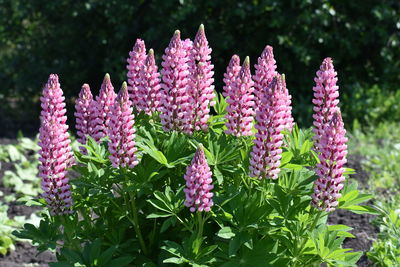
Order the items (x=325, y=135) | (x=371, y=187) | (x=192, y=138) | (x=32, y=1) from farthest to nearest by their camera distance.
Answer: (x=32, y=1) < (x=371, y=187) < (x=192, y=138) < (x=325, y=135)

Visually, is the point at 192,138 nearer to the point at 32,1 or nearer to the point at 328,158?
the point at 328,158

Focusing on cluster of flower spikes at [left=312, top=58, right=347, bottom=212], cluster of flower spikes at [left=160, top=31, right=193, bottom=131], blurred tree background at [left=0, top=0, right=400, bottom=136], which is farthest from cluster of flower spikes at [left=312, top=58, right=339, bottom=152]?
blurred tree background at [left=0, top=0, right=400, bottom=136]

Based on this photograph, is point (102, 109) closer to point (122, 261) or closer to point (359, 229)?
point (122, 261)

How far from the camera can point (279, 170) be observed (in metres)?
2.90

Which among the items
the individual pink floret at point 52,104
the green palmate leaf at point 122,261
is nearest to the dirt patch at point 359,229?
the green palmate leaf at point 122,261

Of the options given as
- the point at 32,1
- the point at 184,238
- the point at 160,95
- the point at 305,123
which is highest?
the point at 32,1

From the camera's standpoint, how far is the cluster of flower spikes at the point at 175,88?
3031 mm

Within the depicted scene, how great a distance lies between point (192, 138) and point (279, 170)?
0.47m

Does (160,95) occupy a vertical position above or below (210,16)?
below

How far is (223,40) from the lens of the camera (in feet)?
25.3

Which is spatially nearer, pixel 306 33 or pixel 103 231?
pixel 103 231

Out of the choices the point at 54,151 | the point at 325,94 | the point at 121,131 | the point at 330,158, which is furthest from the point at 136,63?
the point at 330,158

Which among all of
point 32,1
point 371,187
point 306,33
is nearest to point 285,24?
point 306,33

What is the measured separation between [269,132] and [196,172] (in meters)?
0.39
